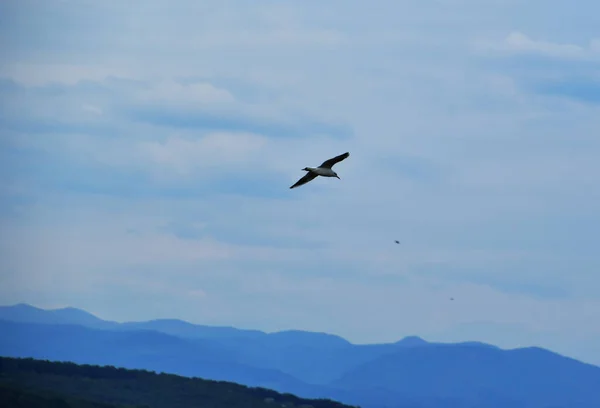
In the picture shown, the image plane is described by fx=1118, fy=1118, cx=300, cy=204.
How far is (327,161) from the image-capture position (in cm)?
9206

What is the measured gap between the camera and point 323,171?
92.0 m

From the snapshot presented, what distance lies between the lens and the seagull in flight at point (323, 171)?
91812 mm

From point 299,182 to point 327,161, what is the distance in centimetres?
289

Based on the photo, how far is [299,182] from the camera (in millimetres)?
91875

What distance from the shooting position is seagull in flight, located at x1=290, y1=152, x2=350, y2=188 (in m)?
91.8
